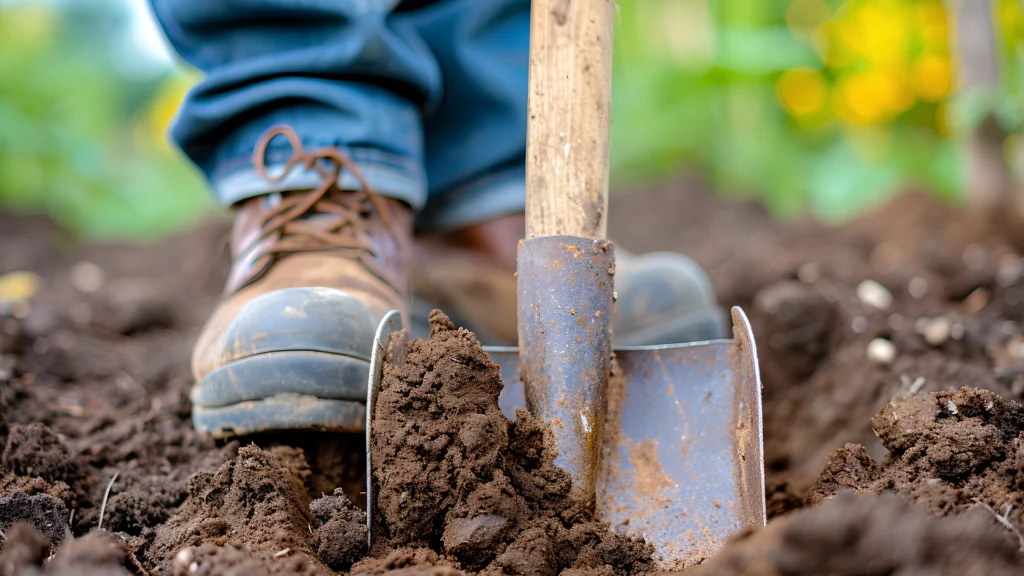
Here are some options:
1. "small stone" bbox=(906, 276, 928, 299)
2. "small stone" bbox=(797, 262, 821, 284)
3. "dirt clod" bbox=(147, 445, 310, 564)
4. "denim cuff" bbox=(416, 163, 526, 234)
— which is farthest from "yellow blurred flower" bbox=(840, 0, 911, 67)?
"dirt clod" bbox=(147, 445, 310, 564)

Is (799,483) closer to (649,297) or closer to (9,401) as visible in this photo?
(649,297)

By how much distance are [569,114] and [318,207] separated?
0.55m

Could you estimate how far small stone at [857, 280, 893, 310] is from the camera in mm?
2156

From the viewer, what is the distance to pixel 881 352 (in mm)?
1656

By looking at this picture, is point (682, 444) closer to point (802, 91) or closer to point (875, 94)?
point (875, 94)

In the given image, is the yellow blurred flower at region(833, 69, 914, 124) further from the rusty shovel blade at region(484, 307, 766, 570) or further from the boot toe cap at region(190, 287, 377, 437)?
the boot toe cap at region(190, 287, 377, 437)

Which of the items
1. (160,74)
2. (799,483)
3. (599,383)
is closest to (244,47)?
(599,383)

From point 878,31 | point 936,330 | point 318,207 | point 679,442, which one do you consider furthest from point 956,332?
point 878,31

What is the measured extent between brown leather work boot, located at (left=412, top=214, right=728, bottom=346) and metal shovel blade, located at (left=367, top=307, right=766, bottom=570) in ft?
1.73

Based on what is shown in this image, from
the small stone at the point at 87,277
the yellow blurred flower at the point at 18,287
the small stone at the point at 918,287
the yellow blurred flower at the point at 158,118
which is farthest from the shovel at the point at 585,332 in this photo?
the yellow blurred flower at the point at 158,118

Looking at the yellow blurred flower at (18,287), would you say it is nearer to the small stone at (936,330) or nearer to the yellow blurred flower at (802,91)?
the small stone at (936,330)

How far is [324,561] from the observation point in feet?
3.15

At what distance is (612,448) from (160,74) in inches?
290

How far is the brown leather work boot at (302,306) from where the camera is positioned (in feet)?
3.87
